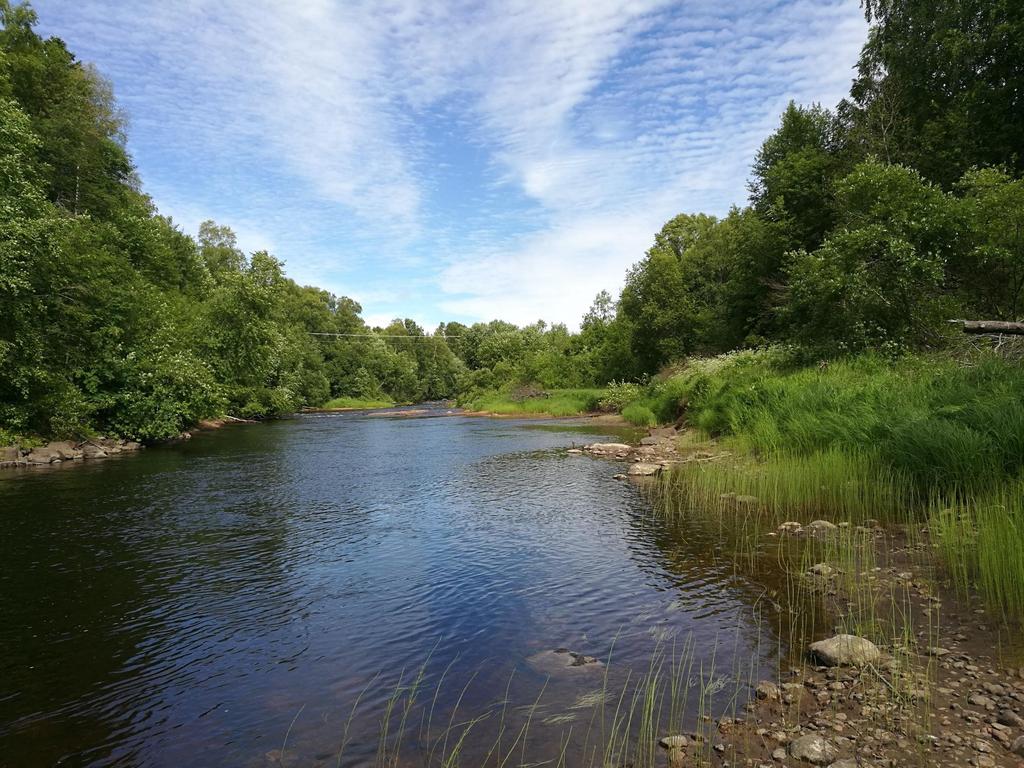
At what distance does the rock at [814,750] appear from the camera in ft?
15.4

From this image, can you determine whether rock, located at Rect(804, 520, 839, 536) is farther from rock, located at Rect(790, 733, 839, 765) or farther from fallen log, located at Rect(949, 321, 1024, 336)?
rock, located at Rect(790, 733, 839, 765)

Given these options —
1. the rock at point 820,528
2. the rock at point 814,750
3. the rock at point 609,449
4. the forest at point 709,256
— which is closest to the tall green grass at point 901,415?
the rock at point 820,528

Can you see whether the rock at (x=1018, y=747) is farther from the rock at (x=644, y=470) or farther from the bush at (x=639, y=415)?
the bush at (x=639, y=415)

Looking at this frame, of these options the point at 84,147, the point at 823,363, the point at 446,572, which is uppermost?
the point at 84,147

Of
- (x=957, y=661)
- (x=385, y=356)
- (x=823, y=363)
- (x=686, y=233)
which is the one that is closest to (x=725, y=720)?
(x=957, y=661)

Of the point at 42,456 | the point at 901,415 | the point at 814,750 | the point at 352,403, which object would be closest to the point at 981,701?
the point at 814,750

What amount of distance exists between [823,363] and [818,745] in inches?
819

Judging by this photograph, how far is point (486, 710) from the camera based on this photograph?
20.2ft

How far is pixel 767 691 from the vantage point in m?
5.99

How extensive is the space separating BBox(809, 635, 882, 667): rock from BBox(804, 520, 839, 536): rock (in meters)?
5.06

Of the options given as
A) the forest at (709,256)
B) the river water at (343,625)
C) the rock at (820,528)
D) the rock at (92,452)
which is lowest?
the river water at (343,625)

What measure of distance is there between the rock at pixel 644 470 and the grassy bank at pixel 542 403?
117ft

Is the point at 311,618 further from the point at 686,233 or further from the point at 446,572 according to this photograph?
the point at 686,233

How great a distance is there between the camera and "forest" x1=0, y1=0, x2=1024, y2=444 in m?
20.9
